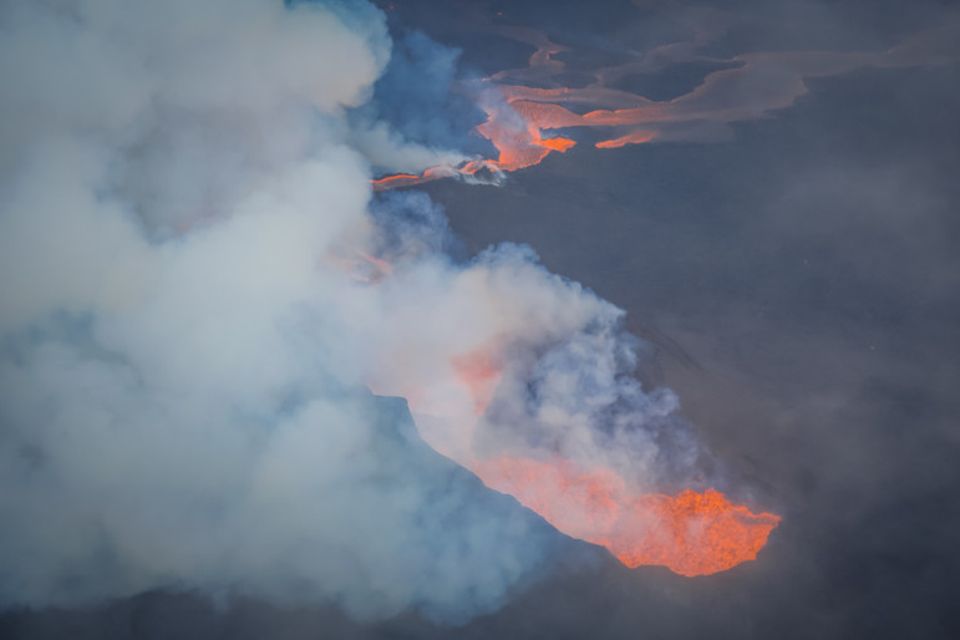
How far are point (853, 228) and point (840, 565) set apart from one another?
535 centimetres

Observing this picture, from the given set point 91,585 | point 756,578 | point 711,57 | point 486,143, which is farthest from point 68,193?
point 711,57

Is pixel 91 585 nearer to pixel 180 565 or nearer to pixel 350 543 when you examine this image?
pixel 180 565

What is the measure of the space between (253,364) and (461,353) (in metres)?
2.75

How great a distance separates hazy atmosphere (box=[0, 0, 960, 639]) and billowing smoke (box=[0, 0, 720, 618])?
Result: 0.12 feet

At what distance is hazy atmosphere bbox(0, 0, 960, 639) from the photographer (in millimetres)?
6652

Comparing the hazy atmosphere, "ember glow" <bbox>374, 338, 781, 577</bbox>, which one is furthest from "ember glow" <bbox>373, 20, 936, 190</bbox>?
"ember glow" <bbox>374, 338, 781, 577</bbox>

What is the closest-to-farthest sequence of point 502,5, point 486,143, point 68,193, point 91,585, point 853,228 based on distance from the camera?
1. point 91,585
2. point 68,193
3. point 853,228
4. point 486,143
5. point 502,5

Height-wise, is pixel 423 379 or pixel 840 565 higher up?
pixel 423 379

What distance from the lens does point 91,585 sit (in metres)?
6.60

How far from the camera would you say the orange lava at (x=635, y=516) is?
271 inches

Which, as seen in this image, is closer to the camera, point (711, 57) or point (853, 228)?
point (853, 228)

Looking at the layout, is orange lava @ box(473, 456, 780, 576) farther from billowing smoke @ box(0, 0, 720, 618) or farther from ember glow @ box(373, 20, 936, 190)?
ember glow @ box(373, 20, 936, 190)

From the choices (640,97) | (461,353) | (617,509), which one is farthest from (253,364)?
(640,97)

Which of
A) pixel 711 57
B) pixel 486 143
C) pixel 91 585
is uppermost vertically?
pixel 711 57
